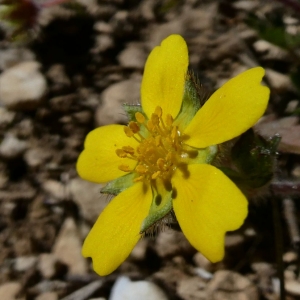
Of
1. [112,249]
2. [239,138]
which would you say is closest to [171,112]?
[239,138]

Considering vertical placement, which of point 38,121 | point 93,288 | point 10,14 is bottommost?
point 93,288

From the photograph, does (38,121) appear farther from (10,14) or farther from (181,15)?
(181,15)

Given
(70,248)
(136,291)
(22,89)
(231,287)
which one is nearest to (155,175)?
(136,291)

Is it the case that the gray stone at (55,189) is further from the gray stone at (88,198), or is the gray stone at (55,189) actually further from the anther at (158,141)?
the anther at (158,141)

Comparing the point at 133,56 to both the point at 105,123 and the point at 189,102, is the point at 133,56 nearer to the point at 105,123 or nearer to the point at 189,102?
the point at 105,123

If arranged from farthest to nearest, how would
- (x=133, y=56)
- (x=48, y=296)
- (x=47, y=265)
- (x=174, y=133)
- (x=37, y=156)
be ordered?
(x=133, y=56)
(x=37, y=156)
(x=47, y=265)
(x=48, y=296)
(x=174, y=133)

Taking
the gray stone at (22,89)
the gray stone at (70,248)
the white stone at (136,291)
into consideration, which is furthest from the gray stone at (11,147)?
the white stone at (136,291)
